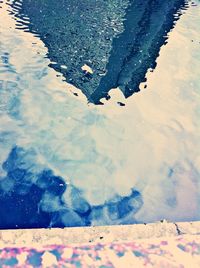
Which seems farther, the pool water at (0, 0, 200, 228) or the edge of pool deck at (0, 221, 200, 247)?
the pool water at (0, 0, 200, 228)

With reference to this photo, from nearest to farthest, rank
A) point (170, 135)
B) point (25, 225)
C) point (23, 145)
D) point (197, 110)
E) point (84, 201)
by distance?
1. point (25, 225)
2. point (84, 201)
3. point (23, 145)
4. point (170, 135)
5. point (197, 110)

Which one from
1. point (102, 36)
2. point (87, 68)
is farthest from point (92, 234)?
point (102, 36)

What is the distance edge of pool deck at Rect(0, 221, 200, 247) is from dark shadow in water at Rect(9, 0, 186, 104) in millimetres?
1384

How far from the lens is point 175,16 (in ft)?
15.6

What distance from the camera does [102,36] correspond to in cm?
389

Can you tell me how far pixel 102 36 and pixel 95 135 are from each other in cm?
199

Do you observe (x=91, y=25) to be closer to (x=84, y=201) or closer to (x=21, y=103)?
(x=21, y=103)

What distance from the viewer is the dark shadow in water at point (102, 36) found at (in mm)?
3080

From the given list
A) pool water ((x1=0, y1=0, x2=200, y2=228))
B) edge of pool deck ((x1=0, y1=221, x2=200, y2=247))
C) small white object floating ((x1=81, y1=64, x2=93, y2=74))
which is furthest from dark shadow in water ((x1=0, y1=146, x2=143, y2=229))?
small white object floating ((x1=81, y1=64, x2=93, y2=74))

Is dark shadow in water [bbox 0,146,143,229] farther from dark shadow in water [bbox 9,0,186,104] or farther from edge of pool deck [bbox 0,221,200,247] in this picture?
dark shadow in water [bbox 9,0,186,104]

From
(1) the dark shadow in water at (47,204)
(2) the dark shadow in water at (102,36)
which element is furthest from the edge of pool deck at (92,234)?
(2) the dark shadow in water at (102,36)

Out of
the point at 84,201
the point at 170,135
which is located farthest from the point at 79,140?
the point at 170,135

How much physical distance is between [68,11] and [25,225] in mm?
3665

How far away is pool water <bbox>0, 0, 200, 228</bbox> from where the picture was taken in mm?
1852
